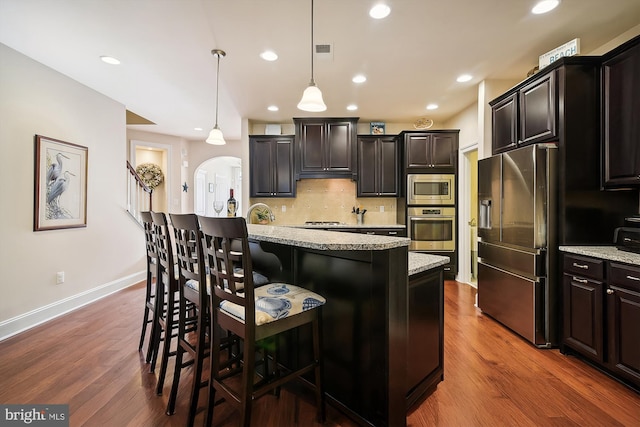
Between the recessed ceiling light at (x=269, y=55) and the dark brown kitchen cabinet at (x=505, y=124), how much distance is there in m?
2.44

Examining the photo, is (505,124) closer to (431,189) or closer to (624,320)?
(431,189)

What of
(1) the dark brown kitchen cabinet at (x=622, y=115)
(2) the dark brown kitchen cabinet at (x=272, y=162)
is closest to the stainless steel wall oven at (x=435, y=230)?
(2) the dark brown kitchen cabinet at (x=272, y=162)

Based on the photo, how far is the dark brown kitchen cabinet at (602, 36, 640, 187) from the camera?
6.80ft

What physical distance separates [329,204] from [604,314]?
3818 mm

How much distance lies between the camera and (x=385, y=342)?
1.42 meters

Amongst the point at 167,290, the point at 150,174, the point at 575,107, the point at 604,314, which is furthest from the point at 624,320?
the point at 150,174

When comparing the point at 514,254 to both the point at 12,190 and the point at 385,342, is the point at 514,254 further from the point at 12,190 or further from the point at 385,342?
the point at 12,190

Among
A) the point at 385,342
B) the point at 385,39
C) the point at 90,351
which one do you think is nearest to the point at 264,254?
the point at 385,342

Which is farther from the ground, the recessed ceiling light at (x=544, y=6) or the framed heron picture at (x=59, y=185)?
the recessed ceiling light at (x=544, y=6)

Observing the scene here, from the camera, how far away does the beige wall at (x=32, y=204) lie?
9.13ft

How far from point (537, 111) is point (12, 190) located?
16.5 ft

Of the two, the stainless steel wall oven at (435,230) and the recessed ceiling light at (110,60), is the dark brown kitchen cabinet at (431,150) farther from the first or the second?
the recessed ceiling light at (110,60)

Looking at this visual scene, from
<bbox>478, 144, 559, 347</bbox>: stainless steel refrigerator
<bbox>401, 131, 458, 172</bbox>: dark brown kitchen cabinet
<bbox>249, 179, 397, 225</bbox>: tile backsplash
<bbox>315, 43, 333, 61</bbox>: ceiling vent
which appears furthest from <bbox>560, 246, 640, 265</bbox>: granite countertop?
<bbox>249, 179, 397, 225</bbox>: tile backsplash

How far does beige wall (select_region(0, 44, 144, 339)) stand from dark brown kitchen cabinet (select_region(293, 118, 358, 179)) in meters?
2.80
